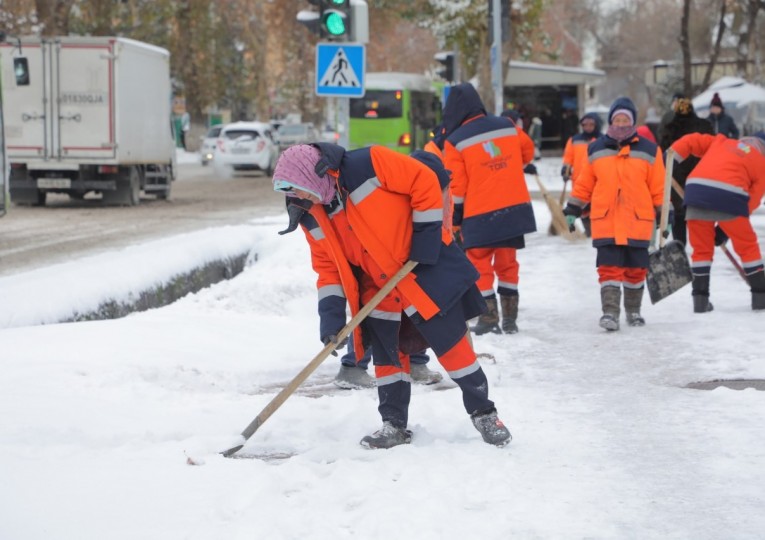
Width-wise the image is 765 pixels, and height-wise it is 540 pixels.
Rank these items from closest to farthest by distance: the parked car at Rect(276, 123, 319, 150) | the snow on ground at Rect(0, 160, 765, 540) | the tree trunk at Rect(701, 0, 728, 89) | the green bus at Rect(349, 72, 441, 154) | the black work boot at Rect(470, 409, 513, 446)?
the snow on ground at Rect(0, 160, 765, 540)
the black work boot at Rect(470, 409, 513, 446)
the tree trunk at Rect(701, 0, 728, 89)
the green bus at Rect(349, 72, 441, 154)
the parked car at Rect(276, 123, 319, 150)

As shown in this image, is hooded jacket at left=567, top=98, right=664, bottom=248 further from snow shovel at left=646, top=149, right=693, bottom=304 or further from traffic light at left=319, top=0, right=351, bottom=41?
traffic light at left=319, top=0, right=351, bottom=41

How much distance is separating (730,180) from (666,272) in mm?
872

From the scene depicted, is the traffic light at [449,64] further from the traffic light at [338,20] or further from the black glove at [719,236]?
the black glove at [719,236]

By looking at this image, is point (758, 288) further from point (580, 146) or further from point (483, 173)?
point (580, 146)

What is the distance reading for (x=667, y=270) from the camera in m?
9.75

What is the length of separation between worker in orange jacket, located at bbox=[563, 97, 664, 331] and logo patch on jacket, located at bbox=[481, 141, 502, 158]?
3.00ft

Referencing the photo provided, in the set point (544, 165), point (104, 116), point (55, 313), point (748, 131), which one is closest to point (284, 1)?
point (544, 165)

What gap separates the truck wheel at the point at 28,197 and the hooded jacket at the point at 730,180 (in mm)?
15579

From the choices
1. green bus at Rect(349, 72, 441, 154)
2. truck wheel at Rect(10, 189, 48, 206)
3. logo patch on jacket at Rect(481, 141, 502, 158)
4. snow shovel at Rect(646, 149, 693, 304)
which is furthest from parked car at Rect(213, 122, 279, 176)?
logo patch on jacket at Rect(481, 141, 502, 158)

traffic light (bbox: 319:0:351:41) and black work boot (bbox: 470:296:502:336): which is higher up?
traffic light (bbox: 319:0:351:41)

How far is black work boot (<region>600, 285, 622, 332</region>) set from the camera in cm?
895

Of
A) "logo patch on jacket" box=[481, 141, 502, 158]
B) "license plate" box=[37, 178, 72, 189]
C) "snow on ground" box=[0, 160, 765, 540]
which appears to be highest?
"logo patch on jacket" box=[481, 141, 502, 158]

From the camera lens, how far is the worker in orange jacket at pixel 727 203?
30.9ft

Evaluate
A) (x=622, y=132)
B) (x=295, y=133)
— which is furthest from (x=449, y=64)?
(x=295, y=133)
